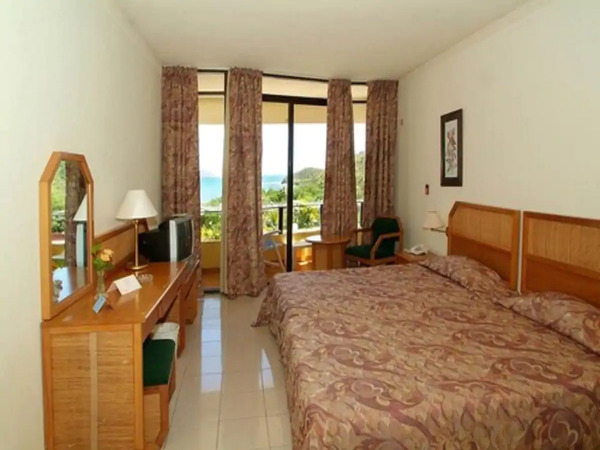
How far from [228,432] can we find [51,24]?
2.37m

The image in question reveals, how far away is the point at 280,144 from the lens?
534 cm

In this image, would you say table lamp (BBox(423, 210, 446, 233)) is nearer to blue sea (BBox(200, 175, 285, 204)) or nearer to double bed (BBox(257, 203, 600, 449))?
double bed (BBox(257, 203, 600, 449))

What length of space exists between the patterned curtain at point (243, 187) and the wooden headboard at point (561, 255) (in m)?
2.91

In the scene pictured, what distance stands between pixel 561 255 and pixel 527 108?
Result: 113 centimetres

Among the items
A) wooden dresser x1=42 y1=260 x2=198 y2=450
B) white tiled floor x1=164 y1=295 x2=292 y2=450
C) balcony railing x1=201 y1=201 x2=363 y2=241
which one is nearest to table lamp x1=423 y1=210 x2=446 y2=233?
balcony railing x1=201 y1=201 x2=363 y2=241

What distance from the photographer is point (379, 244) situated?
5027 millimetres

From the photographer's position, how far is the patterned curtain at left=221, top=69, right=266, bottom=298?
4727 mm

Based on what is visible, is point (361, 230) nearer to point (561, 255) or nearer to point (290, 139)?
point (290, 139)

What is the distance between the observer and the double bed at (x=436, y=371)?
158cm

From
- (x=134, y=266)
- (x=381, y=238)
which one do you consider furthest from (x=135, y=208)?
(x=381, y=238)

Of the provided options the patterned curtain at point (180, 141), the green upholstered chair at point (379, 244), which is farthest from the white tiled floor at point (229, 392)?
the green upholstered chair at point (379, 244)

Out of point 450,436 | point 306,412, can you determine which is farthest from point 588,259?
point 306,412

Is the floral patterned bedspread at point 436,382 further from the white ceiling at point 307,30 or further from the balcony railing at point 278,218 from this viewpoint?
the balcony railing at point 278,218

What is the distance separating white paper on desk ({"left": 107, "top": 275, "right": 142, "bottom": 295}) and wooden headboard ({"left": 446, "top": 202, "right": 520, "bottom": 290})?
277 centimetres
